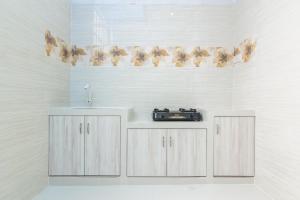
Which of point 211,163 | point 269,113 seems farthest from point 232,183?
point 269,113

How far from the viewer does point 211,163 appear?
2936 millimetres

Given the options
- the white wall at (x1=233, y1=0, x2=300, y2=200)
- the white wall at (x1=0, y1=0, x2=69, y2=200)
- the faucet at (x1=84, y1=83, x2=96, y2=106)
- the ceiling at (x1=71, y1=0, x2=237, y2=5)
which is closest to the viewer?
the white wall at (x1=0, y1=0, x2=69, y2=200)

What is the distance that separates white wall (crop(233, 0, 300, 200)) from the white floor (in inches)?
10.3

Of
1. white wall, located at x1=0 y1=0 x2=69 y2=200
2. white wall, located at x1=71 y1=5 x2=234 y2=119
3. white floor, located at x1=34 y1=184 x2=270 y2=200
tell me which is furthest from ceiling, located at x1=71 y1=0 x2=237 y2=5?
white floor, located at x1=34 y1=184 x2=270 y2=200

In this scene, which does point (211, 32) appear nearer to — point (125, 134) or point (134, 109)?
point (134, 109)

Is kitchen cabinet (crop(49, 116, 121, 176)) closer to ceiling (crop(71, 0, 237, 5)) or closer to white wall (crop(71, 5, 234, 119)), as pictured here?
white wall (crop(71, 5, 234, 119))

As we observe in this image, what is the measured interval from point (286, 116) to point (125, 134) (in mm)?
1667

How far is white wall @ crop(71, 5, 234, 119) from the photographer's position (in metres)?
3.58

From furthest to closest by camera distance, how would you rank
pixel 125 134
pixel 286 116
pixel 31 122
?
1. pixel 125 134
2. pixel 31 122
3. pixel 286 116

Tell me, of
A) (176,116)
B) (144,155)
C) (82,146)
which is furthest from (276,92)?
(82,146)

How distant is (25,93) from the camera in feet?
7.61

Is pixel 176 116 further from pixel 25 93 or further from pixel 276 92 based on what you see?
pixel 25 93

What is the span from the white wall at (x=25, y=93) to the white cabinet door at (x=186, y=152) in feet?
4.69

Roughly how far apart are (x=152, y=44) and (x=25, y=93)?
189 centimetres
